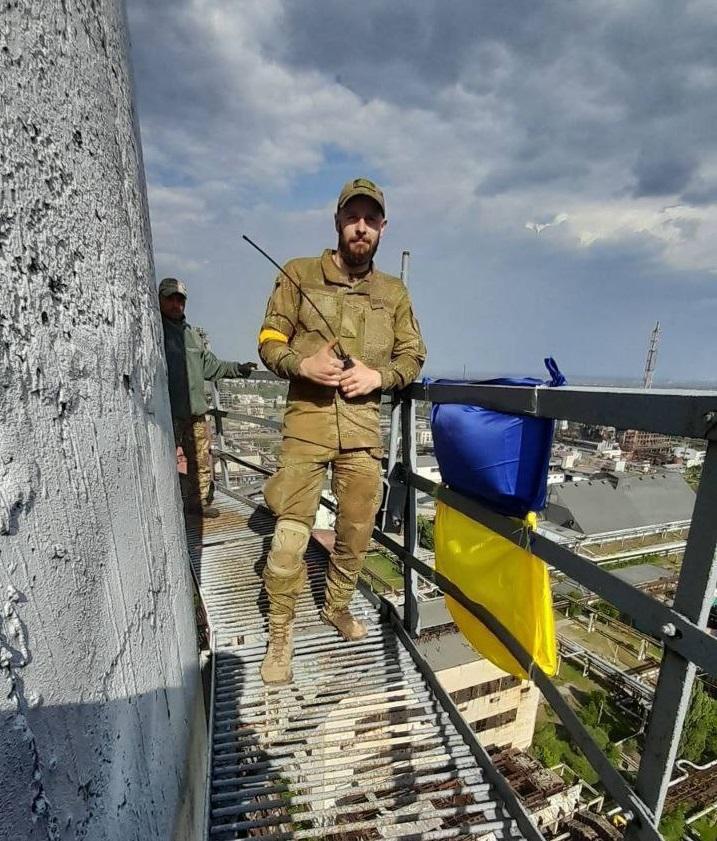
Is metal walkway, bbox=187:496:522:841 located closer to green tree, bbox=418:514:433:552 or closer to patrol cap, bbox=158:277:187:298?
patrol cap, bbox=158:277:187:298

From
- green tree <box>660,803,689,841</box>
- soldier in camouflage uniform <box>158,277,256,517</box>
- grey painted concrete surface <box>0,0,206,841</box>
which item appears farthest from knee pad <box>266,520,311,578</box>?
green tree <box>660,803,689,841</box>

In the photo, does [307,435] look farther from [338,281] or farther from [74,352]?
[74,352]

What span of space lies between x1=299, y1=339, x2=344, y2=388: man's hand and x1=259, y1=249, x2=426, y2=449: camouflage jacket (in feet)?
0.56

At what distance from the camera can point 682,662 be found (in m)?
1.13

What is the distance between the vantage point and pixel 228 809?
1.81 metres

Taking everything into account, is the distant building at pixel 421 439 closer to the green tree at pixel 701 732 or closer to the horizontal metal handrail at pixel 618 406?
the horizontal metal handrail at pixel 618 406

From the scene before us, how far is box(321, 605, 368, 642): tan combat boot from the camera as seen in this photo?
2836mm

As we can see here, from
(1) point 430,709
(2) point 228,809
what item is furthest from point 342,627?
(2) point 228,809

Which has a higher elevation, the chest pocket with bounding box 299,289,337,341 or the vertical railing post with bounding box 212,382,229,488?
the chest pocket with bounding box 299,289,337,341

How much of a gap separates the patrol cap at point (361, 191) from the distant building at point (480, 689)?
12.2 m

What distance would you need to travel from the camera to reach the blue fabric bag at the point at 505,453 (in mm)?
1718

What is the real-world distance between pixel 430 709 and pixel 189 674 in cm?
123

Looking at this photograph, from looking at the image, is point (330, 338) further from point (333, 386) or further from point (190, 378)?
point (190, 378)

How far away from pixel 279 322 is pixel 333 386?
530mm
